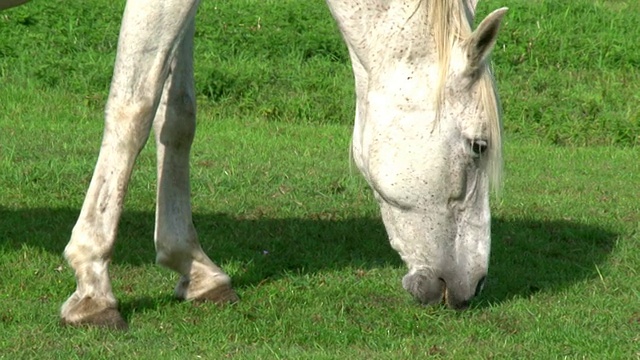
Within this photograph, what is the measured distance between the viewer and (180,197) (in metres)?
5.36

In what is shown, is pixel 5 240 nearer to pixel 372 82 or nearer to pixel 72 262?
pixel 72 262

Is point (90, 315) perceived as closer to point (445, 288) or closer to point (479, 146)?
point (445, 288)

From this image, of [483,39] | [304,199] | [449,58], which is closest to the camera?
[483,39]

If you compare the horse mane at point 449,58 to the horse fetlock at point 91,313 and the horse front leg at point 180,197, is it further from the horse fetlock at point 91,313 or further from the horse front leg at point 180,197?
the horse fetlock at point 91,313

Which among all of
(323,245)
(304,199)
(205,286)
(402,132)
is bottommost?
(304,199)

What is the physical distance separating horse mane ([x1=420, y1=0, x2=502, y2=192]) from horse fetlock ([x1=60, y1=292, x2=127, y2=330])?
149 centimetres

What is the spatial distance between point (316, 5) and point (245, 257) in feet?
22.4

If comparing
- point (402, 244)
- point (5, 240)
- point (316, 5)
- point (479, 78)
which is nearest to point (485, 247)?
point (402, 244)

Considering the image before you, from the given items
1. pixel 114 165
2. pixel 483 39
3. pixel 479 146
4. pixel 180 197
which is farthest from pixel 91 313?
pixel 483 39

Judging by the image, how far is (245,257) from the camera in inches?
239

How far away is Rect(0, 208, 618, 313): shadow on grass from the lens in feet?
19.2

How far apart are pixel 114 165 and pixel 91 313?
1.94 feet

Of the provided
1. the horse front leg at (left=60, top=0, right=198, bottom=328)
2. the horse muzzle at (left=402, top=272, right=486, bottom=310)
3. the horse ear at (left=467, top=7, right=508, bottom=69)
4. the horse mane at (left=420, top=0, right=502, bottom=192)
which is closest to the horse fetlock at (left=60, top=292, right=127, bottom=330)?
the horse front leg at (left=60, top=0, right=198, bottom=328)

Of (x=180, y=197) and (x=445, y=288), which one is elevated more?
(x=180, y=197)
